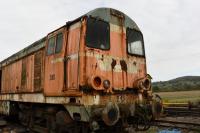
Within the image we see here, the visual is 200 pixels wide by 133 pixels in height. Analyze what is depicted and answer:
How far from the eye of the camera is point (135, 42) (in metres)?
9.01

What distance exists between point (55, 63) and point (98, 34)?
5.47ft

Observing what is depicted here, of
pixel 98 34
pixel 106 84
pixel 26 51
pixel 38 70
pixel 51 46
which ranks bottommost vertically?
pixel 106 84

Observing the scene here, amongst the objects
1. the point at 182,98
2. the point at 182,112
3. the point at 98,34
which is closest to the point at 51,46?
the point at 98,34

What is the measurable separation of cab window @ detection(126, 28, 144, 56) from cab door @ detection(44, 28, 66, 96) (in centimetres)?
203

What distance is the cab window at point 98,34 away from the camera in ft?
24.9

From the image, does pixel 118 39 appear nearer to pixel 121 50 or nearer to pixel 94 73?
pixel 121 50

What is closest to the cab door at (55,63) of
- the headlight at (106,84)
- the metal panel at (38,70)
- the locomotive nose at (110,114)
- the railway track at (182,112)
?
the metal panel at (38,70)

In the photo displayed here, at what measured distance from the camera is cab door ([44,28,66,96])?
26.8ft

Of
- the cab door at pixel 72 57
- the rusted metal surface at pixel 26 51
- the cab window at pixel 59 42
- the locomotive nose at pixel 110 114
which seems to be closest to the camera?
the locomotive nose at pixel 110 114

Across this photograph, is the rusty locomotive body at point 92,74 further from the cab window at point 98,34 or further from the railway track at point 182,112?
the railway track at point 182,112

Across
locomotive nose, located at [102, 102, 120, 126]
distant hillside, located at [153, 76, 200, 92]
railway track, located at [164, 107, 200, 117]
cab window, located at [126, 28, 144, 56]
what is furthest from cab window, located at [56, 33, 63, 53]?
distant hillside, located at [153, 76, 200, 92]

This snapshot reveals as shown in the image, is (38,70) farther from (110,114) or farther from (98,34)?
(110,114)

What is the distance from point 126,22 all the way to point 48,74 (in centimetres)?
294

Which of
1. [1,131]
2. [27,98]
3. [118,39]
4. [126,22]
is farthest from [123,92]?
[1,131]
